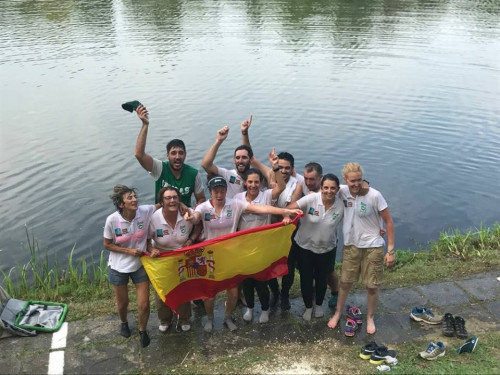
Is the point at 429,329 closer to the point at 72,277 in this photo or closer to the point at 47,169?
the point at 72,277

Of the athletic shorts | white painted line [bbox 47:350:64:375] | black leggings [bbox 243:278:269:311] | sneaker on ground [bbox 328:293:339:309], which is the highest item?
the athletic shorts

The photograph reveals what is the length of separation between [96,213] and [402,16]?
114 feet

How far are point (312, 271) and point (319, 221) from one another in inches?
31.9

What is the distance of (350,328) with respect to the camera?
6531 millimetres

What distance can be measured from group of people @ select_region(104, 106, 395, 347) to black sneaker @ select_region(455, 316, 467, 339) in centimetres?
108

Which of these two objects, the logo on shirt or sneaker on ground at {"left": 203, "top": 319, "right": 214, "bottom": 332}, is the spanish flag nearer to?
the logo on shirt

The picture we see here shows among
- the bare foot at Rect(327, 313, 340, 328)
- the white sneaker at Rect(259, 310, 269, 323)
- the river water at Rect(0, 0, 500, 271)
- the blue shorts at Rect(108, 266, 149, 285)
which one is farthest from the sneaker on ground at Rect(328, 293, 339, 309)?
the river water at Rect(0, 0, 500, 271)

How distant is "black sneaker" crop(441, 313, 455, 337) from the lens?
6459mm

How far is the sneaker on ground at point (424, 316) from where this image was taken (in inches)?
264

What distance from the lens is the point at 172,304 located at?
6.35 m

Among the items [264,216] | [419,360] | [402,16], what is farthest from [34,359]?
[402,16]

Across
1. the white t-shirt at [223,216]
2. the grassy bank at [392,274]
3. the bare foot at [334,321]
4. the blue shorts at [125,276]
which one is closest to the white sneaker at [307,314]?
the bare foot at [334,321]

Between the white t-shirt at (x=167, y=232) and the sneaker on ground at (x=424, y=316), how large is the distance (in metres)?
3.37

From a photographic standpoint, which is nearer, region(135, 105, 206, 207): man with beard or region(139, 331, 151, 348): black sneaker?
region(139, 331, 151, 348): black sneaker
